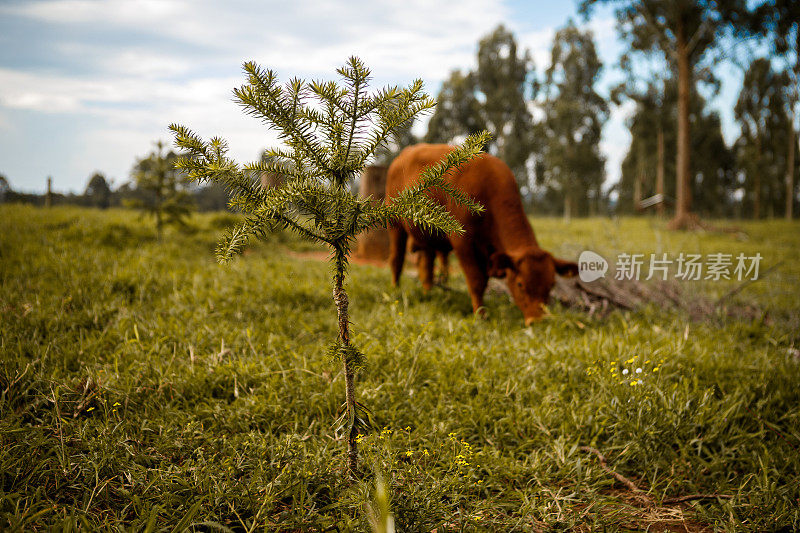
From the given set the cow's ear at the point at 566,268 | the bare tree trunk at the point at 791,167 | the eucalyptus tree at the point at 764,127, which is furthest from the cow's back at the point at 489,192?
the eucalyptus tree at the point at 764,127

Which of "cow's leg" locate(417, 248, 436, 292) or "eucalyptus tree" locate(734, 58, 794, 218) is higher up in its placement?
"eucalyptus tree" locate(734, 58, 794, 218)

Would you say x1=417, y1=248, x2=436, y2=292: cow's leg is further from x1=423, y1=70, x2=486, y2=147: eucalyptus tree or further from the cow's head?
x1=423, y1=70, x2=486, y2=147: eucalyptus tree

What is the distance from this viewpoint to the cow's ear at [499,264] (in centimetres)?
378

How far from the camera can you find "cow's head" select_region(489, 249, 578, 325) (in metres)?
3.79

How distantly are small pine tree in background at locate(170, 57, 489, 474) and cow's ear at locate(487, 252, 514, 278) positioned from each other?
7.27 feet

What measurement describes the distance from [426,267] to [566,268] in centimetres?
151

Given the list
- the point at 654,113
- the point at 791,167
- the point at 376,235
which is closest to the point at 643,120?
the point at 654,113

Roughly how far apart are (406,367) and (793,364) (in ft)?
9.64

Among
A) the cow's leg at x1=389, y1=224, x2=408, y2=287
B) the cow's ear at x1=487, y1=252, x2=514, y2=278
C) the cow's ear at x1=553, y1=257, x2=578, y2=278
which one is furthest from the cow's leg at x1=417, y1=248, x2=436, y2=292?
the cow's ear at x1=553, y1=257, x2=578, y2=278

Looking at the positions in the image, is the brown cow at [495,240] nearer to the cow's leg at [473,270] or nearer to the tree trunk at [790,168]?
the cow's leg at [473,270]

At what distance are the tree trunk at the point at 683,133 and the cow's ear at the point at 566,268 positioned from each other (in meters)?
12.1

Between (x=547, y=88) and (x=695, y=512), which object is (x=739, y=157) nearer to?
(x=547, y=88)

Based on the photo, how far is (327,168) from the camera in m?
1.61

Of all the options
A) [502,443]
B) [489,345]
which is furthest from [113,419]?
[489,345]
